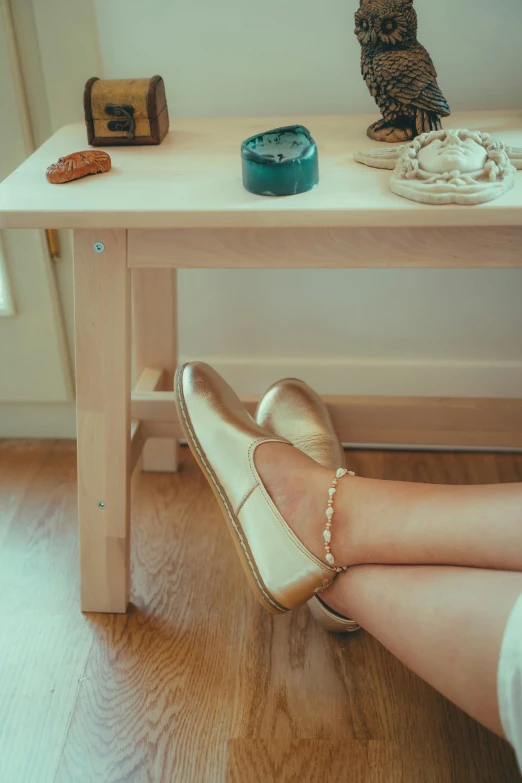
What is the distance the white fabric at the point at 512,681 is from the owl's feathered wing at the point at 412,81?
1.96 feet

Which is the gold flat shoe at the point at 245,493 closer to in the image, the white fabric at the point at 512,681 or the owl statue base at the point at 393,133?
the white fabric at the point at 512,681

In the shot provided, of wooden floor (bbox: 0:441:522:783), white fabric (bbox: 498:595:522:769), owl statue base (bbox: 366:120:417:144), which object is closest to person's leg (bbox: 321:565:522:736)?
white fabric (bbox: 498:595:522:769)

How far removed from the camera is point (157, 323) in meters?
1.23

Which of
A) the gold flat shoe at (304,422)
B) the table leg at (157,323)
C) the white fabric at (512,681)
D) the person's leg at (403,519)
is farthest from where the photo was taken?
the table leg at (157,323)

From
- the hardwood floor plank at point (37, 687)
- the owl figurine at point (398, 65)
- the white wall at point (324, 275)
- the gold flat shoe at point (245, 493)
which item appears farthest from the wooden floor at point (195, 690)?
the owl figurine at point (398, 65)

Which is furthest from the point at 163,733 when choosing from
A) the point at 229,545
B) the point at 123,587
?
the point at 229,545

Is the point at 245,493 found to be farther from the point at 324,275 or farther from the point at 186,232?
the point at 324,275

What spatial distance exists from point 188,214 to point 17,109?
551 mm

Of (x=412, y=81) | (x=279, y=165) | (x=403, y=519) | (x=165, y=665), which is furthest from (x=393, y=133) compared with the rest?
(x=165, y=665)

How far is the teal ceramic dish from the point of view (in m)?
0.77

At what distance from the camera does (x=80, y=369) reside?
3.03 ft

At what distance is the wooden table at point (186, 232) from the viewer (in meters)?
0.77

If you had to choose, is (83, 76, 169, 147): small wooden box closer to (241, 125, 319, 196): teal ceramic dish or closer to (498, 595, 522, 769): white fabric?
(241, 125, 319, 196): teal ceramic dish

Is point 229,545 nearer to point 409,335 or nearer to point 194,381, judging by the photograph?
point 194,381
